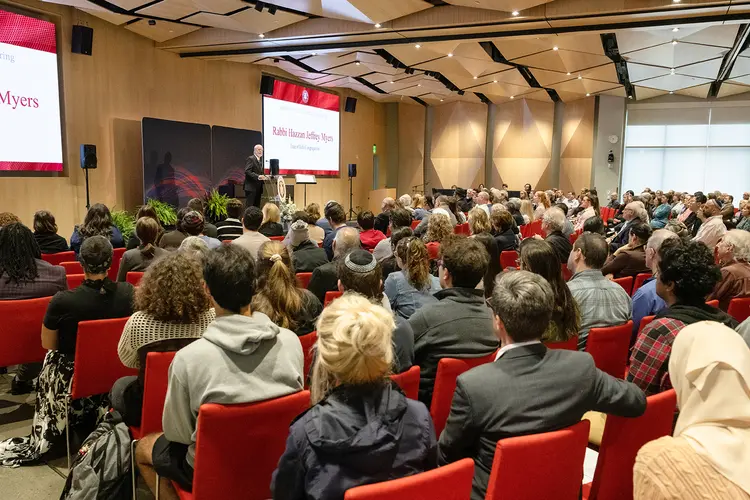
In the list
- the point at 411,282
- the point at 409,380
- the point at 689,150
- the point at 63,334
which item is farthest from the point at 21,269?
the point at 689,150

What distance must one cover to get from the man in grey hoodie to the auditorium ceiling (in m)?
7.42

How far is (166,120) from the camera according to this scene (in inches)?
424

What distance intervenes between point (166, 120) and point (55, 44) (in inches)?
93.3

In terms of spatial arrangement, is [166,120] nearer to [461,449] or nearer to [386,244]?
[386,244]

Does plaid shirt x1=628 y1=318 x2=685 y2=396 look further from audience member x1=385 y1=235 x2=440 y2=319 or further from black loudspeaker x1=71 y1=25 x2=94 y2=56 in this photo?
black loudspeaker x1=71 y1=25 x2=94 y2=56

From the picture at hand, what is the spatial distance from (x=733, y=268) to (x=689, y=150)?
655 inches

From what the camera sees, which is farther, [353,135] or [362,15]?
[353,135]

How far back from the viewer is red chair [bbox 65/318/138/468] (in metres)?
2.78

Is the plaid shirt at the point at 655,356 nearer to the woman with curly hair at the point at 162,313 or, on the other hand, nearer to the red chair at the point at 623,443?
the red chair at the point at 623,443

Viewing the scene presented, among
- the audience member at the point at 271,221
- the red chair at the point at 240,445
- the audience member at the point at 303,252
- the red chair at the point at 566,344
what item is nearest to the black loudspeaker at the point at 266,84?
the audience member at the point at 271,221

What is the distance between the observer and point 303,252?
4.82 meters

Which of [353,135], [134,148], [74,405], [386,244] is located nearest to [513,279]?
[74,405]

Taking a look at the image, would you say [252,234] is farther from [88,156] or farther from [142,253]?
[88,156]

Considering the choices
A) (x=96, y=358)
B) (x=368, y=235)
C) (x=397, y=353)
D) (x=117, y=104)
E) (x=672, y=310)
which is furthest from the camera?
(x=117, y=104)
